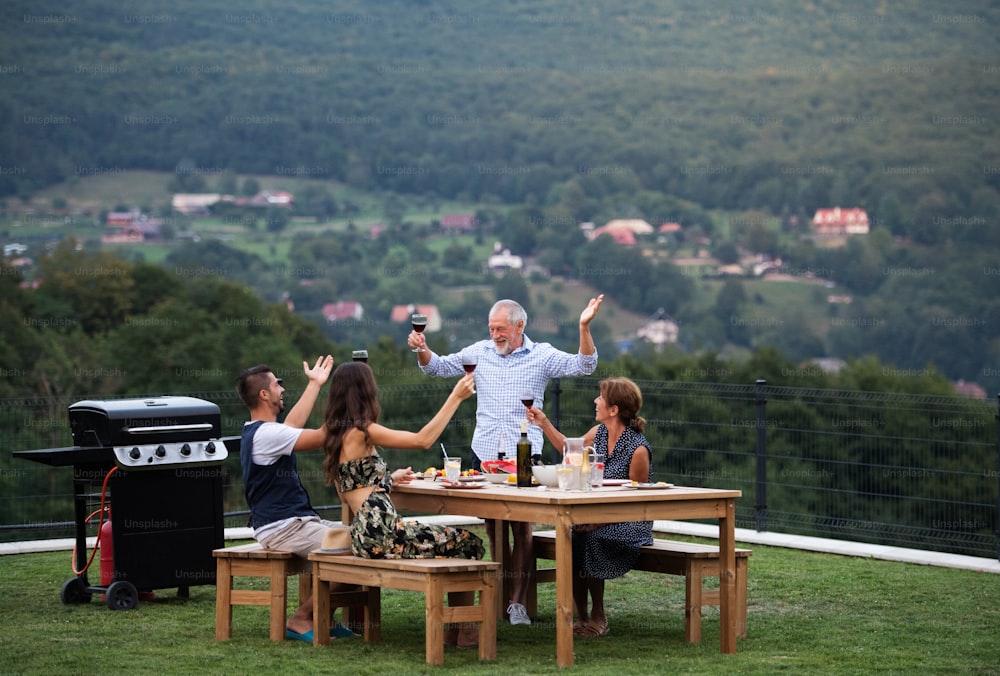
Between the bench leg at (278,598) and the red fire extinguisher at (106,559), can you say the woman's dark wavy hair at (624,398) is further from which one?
the red fire extinguisher at (106,559)

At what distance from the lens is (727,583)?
6.09 meters

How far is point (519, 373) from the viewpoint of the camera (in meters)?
7.12

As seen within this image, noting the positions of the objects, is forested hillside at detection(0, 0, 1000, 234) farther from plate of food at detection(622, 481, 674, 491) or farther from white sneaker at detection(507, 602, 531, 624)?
plate of food at detection(622, 481, 674, 491)

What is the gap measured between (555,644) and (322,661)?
1.12 m

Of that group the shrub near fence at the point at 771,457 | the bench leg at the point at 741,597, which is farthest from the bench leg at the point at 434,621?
the shrub near fence at the point at 771,457

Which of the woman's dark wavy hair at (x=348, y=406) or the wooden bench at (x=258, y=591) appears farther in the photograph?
the wooden bench at (x=258, y=591)

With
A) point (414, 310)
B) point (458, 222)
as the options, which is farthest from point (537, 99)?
point (414, 310)

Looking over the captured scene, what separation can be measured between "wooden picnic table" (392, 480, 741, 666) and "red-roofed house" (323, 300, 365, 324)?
53474 mm

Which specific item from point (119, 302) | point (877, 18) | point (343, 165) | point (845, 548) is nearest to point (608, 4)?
point (877, 18)

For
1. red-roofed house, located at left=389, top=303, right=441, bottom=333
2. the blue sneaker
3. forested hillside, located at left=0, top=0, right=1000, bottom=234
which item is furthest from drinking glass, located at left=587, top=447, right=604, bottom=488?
forested hillside, located at left=0, top=0, right=1000, bottom=234

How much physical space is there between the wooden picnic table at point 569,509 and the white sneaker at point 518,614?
84cm

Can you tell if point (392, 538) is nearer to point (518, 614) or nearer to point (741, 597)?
point (518, 614)

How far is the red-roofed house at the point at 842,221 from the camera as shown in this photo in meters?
65.6

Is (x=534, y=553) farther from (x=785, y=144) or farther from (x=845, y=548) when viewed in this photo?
(x=785, y=144)
